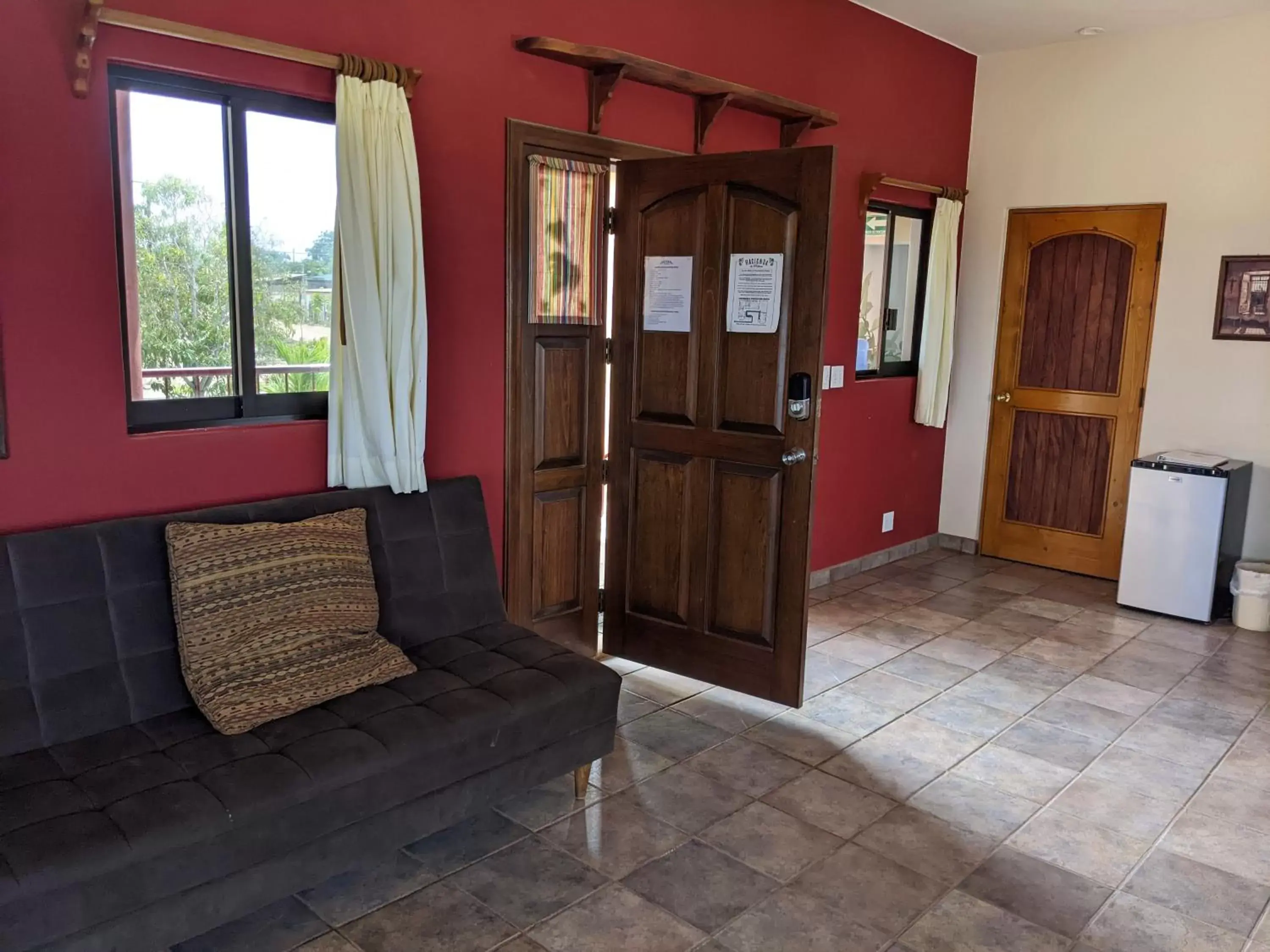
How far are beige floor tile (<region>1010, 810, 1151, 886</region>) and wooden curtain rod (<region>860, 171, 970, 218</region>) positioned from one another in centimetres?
317

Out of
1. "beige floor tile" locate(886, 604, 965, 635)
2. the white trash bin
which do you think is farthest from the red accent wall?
the white trash bin

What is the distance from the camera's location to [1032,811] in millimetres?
2877

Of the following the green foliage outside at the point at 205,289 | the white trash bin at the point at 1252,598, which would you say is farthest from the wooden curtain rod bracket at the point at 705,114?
the white trash bin at the point at 1252,598

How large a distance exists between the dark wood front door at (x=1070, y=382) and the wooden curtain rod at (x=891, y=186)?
0.48m

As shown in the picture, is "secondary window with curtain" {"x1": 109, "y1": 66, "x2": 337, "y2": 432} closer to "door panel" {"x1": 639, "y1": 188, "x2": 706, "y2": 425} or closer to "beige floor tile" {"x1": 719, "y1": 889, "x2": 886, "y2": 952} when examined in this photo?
"door panel" {"x1": 639, "y1": 188, "x2": 706, "y2": 425}

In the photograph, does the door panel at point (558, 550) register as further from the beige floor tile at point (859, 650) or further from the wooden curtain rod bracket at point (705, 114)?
the wooden curtain rod bracket at point (705, 114)

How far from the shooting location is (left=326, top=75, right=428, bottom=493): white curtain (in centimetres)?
280

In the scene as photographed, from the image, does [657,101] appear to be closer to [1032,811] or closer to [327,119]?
[327,119]

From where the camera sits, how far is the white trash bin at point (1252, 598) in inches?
180

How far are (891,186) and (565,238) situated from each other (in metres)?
2.33

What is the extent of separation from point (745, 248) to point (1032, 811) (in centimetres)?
205

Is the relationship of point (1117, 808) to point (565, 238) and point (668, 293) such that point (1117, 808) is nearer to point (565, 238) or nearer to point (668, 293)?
point (668, 293)

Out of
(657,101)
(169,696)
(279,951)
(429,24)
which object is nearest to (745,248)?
(657,101)

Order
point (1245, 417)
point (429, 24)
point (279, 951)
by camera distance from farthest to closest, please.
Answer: point (1245, 417) → point (429, 24) → point (279, 951)
